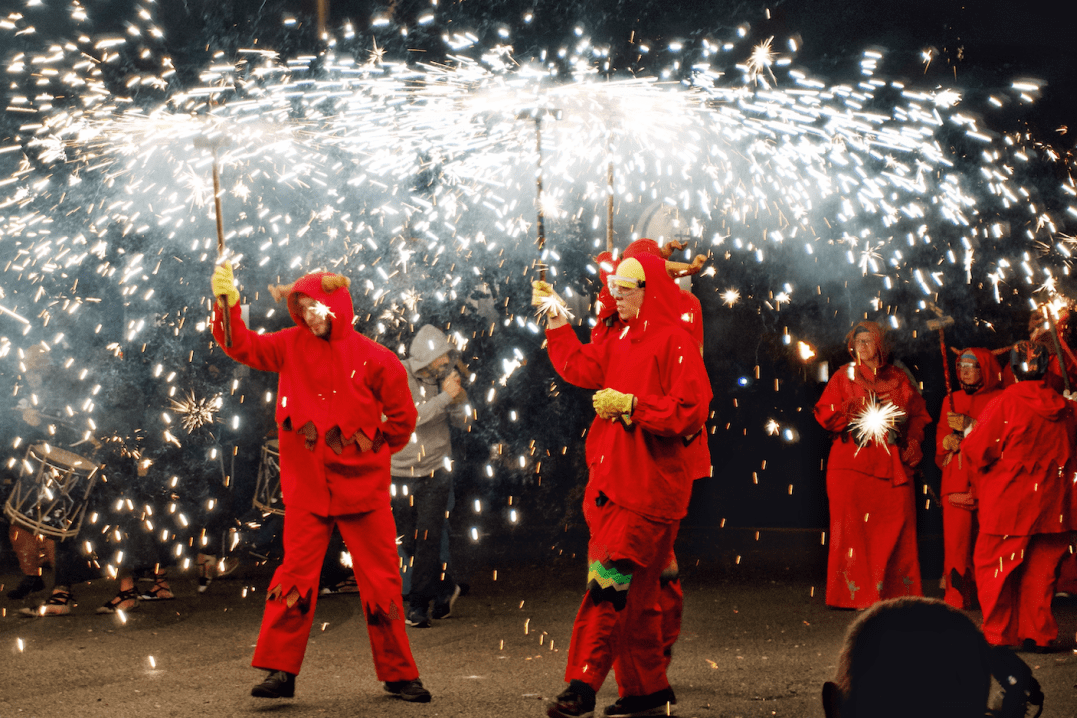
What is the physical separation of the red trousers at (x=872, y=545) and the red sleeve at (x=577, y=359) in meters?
2.91

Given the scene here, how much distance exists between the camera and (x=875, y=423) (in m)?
6.96

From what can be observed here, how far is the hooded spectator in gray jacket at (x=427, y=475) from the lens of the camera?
21.5 feet

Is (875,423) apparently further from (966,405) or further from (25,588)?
(25,588)

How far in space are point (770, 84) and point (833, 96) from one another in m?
0.84

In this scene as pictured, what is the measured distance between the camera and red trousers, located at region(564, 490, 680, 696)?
4254 millimetres

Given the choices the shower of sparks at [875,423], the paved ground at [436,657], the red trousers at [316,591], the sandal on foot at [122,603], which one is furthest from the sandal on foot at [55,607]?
the shower of sparks at [875,423]

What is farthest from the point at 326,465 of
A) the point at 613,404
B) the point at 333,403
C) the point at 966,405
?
the point at 966,405

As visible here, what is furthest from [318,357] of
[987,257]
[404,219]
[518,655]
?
[987,257]

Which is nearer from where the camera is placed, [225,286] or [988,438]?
[225,286]

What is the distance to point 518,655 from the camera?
226 inches

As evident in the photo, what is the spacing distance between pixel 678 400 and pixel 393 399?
1.48m

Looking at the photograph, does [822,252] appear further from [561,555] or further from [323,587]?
[323,587]

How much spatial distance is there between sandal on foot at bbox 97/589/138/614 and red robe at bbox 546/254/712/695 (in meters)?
4.06

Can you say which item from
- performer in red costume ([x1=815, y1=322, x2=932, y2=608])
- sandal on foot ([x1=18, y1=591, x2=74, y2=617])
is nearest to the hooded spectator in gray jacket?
sandal on foot ([x1=18, y1=591, x2=74, y2=617])
